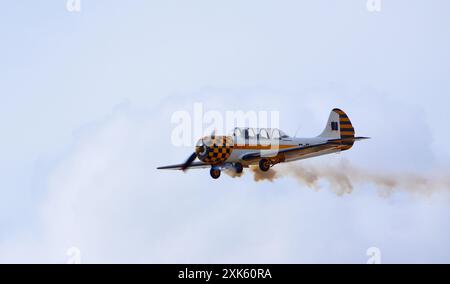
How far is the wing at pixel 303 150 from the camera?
1939 inches

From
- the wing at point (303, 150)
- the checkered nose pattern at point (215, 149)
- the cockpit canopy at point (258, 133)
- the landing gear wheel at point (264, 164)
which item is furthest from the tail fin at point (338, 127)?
the checkered nose pattern at point (215, 149)

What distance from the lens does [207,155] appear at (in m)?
48.5

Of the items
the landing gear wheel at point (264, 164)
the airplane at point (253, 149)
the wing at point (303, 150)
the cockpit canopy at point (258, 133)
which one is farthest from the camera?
the landing gear wheel at point (264, 164)

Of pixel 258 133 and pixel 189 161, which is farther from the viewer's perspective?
pixel 189 161

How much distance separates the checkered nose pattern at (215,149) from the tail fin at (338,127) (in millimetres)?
7579

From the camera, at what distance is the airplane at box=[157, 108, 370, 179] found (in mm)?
48594

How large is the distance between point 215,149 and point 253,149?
1922mm

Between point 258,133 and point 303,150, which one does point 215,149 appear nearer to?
point 258,133

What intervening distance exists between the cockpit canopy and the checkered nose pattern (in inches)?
20.8

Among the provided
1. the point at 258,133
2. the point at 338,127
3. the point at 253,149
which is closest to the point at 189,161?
the point at 253,149

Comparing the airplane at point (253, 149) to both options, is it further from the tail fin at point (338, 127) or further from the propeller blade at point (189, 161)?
the tail fin at point (338, 127)

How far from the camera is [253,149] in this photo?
49406 millimetres
